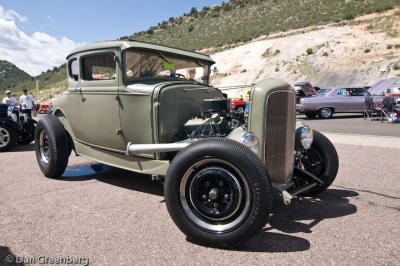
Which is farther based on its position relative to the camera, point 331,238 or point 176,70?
point 176,70

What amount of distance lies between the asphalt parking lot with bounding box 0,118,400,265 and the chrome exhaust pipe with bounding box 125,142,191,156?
2.06 ft

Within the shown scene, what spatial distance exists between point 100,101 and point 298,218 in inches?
112

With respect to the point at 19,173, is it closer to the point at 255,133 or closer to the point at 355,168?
the point at 255,133

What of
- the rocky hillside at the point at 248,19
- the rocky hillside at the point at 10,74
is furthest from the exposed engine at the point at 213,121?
the rocky hillside at the point at 10,74

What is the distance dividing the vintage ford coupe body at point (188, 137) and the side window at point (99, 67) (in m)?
0.01

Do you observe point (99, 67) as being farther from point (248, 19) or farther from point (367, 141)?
point (248, 19)

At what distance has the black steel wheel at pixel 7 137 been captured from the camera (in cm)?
821

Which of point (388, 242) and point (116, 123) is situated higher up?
point (116, 123)

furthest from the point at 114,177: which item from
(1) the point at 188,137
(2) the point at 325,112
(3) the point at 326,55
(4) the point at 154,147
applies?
(3) the point at 326,55

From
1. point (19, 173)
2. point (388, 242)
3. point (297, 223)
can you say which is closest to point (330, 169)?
point (297, 223)

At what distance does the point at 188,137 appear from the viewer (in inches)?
168

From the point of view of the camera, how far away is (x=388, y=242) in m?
3.01

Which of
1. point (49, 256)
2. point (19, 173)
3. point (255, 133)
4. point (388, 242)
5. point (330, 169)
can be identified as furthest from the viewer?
point (19, 173)

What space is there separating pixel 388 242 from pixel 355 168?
313cm
